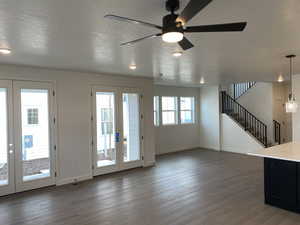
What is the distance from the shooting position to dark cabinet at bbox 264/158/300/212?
369 cm

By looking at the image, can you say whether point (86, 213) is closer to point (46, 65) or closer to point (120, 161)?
point (120, 161)

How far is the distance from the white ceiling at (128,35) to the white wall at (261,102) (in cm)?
487

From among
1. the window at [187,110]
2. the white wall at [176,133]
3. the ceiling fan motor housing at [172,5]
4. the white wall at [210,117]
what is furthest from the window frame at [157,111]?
the ceiling fan motor housing at [172,5]

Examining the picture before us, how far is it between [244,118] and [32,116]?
822cm

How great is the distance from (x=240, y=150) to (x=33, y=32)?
8289 mm

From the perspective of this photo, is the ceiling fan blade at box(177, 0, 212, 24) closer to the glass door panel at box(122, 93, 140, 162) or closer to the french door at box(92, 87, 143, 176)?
the french door at box(92, 87, 143, 176)

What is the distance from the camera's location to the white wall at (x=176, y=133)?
8875mm

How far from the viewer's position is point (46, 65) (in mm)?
4844

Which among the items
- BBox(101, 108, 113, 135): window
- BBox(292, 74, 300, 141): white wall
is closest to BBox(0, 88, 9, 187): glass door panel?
BBox(101, 108, 113, 135): window

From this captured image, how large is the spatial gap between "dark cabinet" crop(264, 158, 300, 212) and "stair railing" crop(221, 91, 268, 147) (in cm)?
532

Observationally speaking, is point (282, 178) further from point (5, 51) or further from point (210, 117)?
point (210, 117)

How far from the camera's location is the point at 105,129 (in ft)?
20.2

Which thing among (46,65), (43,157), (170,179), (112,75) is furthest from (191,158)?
(46,65)

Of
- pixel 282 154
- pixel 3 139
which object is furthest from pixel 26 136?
pixel 282 154
